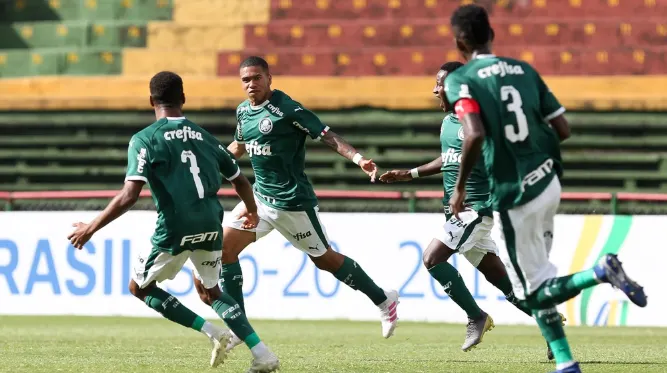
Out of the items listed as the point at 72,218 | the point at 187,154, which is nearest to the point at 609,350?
the point at 187,154

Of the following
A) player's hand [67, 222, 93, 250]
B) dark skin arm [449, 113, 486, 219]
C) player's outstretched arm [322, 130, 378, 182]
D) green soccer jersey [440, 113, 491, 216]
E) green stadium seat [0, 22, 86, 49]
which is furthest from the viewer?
green stadium seat [0, 22, 86, 49]

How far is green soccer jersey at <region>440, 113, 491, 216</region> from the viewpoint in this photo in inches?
348

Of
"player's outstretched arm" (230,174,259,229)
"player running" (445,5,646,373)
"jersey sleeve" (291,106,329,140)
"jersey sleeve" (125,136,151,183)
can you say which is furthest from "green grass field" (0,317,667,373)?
"jersey sleeve" (291,106,329,140)

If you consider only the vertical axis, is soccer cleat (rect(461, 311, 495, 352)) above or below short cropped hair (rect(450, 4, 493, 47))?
below

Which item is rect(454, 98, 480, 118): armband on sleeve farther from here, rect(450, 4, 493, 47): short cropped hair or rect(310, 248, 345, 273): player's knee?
rect(310, 248, 345, 273): player's knee

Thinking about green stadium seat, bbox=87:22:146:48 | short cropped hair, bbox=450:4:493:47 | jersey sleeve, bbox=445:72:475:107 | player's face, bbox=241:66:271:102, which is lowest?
green stadium seat, bbox=87:22:146:48

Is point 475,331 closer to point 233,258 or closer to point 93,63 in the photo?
point 233,258

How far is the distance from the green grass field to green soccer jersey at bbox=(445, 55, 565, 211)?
1.67 m

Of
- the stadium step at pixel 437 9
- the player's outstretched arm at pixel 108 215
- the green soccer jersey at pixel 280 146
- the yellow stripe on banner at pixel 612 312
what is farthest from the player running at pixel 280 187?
the stadium step at pixel 437 9

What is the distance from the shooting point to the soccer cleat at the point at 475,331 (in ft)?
28.6

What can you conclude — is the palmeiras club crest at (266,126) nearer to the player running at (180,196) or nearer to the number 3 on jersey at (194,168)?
the player running at (180,196)

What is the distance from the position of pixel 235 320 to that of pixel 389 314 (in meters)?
2.12

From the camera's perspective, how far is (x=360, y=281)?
29.1ft

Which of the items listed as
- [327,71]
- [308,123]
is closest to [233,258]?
[308,123]
